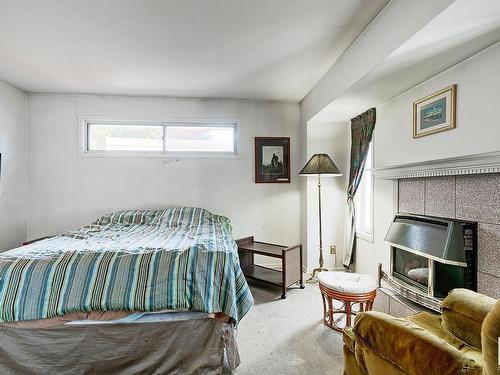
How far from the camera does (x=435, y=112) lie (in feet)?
6.91

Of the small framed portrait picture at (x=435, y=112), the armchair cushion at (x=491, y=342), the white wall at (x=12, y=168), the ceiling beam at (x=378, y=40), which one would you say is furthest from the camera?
the white wall at (x=12, y=168)

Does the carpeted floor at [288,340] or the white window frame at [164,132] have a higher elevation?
the white window frame at [164,132]

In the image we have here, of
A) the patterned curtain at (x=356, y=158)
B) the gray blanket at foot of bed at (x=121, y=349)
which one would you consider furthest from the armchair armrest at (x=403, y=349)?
the patterned curtain at (x=356, y=158)

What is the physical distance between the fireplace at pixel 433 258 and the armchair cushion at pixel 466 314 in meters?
0.37

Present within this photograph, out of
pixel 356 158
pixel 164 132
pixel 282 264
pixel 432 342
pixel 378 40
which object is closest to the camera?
pixel 432 342

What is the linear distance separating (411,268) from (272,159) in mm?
2274

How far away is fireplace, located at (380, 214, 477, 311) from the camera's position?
175 cm

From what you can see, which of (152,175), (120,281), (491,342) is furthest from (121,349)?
(152,175)

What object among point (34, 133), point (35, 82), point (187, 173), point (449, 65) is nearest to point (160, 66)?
point (187, 173)

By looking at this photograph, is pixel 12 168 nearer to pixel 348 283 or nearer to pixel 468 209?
pixel 348 283

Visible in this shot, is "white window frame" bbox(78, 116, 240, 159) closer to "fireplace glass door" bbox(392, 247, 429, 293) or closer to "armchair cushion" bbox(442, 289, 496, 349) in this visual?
"fireplace glass door" bbox(392, 247, 429, 293)

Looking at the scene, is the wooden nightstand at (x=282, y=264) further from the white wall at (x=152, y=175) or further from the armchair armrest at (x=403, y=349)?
the armchair armrest at (x=403, y=349)

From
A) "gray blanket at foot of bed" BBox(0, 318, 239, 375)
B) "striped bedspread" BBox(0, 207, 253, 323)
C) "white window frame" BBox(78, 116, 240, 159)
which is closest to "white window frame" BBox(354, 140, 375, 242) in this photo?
"white window frame" BBox(78, 116, 240, 159)

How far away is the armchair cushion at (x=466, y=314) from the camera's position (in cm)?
129
